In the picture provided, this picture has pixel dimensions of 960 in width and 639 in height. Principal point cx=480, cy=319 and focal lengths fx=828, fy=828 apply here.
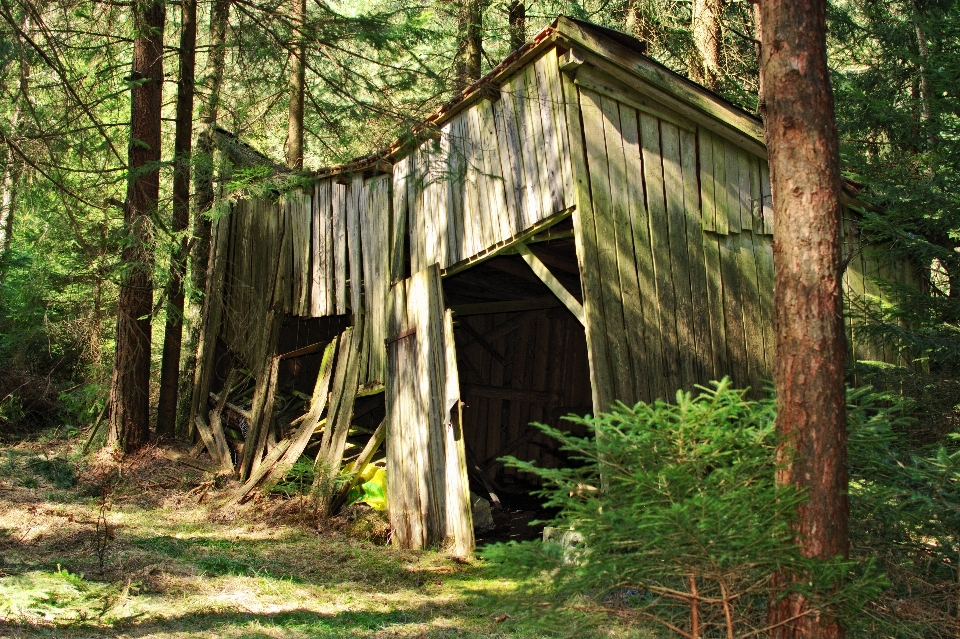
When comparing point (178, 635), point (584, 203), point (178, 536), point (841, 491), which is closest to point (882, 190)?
point (584, 203)

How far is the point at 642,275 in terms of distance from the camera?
7094mm

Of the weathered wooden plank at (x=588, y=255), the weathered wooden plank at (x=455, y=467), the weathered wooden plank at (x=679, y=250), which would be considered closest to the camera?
the weathered wooden plank at (x=588, y=255)

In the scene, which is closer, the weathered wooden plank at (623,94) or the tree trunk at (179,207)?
the weathered wooden plank at (623,94)

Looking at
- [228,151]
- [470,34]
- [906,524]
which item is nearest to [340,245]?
[228,151]

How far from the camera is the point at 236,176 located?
11.7 m

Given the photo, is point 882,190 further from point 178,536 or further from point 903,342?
point 178,536

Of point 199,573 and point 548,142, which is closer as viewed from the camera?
point 199,573

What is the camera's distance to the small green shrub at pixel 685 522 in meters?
3.63

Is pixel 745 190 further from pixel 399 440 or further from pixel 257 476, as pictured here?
pixel 257 476

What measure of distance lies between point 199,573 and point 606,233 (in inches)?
178

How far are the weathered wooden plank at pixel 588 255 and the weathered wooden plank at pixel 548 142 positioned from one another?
189 millimetres

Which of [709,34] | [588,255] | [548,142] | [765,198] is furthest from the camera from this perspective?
[709,34]

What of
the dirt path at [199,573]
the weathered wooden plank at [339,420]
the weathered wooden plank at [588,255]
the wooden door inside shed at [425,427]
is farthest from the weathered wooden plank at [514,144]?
the weathered wooden plank at [339,420]

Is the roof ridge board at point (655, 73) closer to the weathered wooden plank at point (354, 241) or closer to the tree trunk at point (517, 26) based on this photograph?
the weathered wooden plank at point (354, 241)
